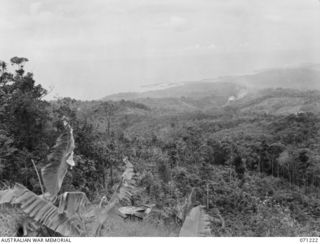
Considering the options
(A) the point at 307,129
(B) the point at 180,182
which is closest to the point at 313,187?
(A) the point at 307,129

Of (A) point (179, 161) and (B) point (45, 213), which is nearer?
(B) point (45, 213)

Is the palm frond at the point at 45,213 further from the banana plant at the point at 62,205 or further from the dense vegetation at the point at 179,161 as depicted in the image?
the dense vegetation at the point at 179,161

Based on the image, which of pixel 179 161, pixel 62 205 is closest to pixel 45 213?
pixel 62 205

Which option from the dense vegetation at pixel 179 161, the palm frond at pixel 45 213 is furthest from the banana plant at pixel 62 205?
the dense vegetation at pixel 179 161

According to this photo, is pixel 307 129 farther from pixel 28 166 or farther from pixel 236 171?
pixel 28 166

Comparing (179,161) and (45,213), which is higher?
(45,213)

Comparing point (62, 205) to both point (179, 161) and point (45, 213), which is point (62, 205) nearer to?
point (45, 213)

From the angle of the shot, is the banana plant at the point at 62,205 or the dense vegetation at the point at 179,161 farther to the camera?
the dense vegetation at the point at 179,161

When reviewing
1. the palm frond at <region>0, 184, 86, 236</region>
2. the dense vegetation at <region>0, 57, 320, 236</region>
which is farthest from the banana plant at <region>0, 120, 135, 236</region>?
the dense vegetation at <region>0, 57, 320, 236</region>
